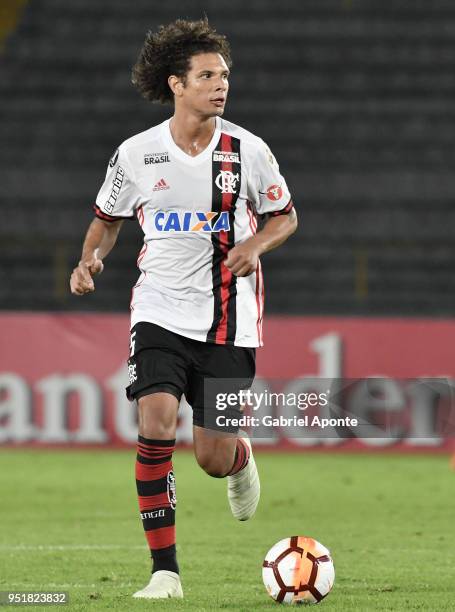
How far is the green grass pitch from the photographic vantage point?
541cm

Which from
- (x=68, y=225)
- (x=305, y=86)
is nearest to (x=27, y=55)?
(x=68, y=225)

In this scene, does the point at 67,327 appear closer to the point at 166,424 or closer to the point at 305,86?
the point at 305,86

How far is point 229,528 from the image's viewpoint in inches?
309

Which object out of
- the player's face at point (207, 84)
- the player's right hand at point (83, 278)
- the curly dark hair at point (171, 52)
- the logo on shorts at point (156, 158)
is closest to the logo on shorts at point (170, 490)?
the player's right hand at point (83, 278)

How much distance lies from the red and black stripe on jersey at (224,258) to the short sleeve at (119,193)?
34 centimetres

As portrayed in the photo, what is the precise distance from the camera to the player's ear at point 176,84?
555 cm

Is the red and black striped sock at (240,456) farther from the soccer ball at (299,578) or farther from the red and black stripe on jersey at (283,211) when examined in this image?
the red and black stripe on jersey at (283,211)

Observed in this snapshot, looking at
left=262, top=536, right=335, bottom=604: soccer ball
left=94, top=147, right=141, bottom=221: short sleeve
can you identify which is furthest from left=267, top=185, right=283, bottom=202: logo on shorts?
left=262, top=536, right=335, bottom=604: soccer ball

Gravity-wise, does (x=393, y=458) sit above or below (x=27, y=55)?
below

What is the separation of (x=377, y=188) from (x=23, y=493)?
740 centimetres

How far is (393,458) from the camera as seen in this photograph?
491 inches

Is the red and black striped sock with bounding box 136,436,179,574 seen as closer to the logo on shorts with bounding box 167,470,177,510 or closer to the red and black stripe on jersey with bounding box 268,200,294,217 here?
the logo on shorts with bounding box 167,470,177,510

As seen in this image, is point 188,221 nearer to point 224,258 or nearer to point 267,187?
point 224,258

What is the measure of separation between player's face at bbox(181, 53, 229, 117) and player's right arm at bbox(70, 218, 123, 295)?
0.61 meters
